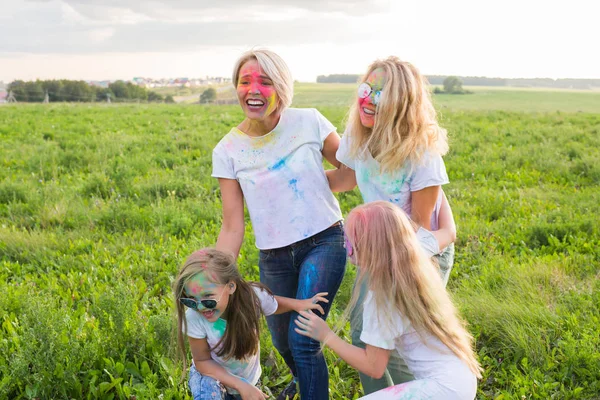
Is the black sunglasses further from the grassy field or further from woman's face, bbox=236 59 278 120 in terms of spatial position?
woman's face, bbox=236 59 278 120

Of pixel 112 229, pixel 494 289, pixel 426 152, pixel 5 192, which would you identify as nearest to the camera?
pixel 426 152

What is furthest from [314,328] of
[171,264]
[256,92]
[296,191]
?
[171,264]

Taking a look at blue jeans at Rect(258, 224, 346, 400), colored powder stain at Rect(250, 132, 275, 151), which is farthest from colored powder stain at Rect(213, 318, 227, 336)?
colored powder stain at Rect(250, 132, 275, 151)

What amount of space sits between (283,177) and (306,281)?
2.15 ft

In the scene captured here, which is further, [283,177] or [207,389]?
[283,177]

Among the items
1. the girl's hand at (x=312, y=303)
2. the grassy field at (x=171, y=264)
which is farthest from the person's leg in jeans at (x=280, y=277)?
the grassy field at (x=171, y=264)

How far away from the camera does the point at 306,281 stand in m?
3.08

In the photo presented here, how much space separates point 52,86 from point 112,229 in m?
47.9

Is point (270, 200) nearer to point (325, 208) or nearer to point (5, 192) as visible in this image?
point (325, 208)

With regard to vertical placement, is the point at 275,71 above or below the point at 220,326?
above

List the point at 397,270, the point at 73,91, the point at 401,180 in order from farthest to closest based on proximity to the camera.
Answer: the point at 73,91
the point at 401,180
the point at 397,270

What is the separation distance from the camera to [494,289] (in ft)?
15.0

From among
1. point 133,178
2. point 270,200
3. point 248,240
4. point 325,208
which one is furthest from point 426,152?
point 133,178

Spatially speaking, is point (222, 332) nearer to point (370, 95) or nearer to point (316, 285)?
point (316, 285)
